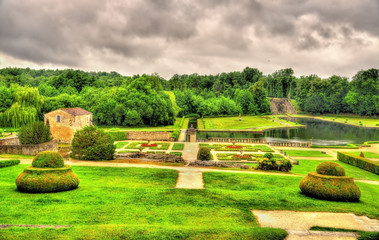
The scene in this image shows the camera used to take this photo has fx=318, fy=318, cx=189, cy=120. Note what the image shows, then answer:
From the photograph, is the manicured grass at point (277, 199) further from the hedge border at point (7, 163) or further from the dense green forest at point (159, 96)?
the dense green forest at point (159, 96)

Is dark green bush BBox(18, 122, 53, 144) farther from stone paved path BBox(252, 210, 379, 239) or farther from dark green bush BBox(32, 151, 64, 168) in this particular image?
stone paved path BBox(252, 210, 379, 239)

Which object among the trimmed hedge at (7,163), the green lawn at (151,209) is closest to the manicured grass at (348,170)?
the green lawn at (151,209)

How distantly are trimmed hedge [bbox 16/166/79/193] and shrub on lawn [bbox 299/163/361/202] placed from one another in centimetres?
1199

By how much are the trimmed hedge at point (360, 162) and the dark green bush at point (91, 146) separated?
24794 mm

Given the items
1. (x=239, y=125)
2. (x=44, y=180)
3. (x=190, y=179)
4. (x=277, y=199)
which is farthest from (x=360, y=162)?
(x=239, y=125)

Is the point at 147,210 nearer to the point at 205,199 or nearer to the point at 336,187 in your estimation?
the point at 205,199

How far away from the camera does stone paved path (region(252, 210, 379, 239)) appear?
10977 mm

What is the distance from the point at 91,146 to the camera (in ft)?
95.3

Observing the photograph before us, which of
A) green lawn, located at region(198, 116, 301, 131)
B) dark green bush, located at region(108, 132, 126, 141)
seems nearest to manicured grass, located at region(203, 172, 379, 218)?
dark green bush, located at region(108, 132, 126, 141)

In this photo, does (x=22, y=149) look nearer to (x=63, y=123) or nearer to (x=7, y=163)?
(x=7, y=163)

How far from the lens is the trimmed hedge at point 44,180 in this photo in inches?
587

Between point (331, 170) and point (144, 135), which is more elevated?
point (144, 135)

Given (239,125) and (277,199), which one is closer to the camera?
(277,199)

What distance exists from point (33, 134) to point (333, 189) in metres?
29.5
